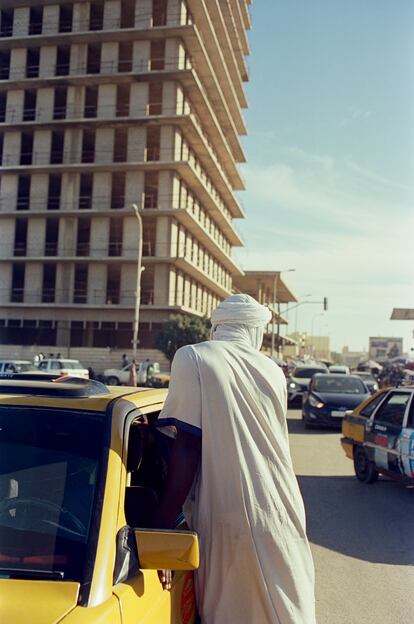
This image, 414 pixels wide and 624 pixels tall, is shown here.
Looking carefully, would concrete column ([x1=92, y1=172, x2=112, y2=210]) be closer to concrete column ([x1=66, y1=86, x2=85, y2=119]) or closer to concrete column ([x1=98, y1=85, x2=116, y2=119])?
concrete column ([x1=98, y1=85, x2=116, y2=119])

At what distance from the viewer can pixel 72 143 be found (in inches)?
1912

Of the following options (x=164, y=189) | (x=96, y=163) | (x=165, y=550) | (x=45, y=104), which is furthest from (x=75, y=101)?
(x=165, y=550)

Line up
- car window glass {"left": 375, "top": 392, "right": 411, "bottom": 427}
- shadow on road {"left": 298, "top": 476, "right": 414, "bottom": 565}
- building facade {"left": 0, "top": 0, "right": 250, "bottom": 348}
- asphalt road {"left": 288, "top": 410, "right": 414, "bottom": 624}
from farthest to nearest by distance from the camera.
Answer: building facade {"left": 0, "top": 0, "right": 250, "bottom": 348}
car window glass {"left": 375, "top": 392, "right": 411, "bottom": 427}
shadow on road {"left": 298, "top": 476, "right": 414, "bottom": 565}
asphalt road {"left": 288, "top": 410, "right": 414, "bottom": 624}

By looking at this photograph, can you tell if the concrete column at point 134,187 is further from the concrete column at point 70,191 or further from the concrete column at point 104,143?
the concrete column at point 70,191

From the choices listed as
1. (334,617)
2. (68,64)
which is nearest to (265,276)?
(68,64)

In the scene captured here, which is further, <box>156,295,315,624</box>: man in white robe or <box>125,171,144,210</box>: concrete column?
<box>125,171,144,210</box>: concrete column

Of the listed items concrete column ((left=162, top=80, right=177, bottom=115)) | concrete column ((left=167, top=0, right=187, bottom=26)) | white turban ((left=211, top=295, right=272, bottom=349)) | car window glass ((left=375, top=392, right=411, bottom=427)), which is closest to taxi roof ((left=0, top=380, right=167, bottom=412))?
white turban ((left=211, top=295, right=272, bottom=349))

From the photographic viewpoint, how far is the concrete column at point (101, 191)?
47469 mm

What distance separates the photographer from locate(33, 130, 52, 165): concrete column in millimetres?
48531

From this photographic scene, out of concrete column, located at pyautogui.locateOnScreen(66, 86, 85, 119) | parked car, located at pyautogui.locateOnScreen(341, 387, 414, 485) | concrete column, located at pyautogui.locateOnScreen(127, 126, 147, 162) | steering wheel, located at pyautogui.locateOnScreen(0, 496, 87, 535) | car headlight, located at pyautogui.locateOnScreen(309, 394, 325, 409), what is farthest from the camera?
concrete column, located at pyautogui.locateOnScreen(66, 86, 85, 119)

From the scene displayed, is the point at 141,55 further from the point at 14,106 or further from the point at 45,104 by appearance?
the point at 14,106

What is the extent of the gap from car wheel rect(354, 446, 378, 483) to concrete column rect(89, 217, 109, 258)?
131 ft

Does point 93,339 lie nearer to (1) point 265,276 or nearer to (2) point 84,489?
(1) point 265,276

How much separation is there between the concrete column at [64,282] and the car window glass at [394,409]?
4161 cm
